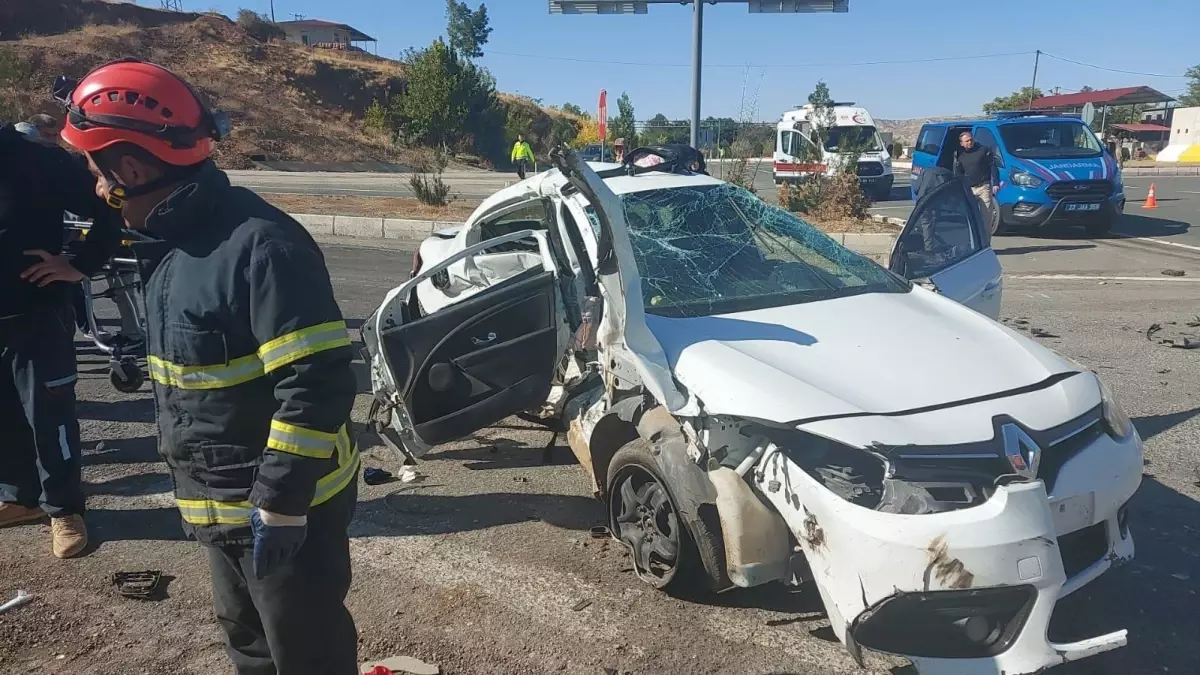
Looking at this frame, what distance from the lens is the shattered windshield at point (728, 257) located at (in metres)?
3.71

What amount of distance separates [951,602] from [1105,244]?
12.2 m

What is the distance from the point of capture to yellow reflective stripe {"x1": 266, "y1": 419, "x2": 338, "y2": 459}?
1896 millimetres

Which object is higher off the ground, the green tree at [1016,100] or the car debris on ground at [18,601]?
the green tree at [1016,100]

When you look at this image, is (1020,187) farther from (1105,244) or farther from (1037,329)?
(1037,329)

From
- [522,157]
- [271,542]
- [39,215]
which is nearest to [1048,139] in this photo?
[522,157]

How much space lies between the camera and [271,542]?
192 centimetres

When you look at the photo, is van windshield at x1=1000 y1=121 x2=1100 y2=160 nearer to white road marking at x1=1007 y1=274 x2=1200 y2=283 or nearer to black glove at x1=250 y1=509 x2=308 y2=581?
white road marking at x1=1007 y1=274 x2=1200 y2=283

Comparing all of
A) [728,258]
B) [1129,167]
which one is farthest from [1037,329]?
[1129,167]

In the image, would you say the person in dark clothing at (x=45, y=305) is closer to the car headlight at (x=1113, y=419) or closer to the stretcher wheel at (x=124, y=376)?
the stretcher wheel at (x=124, y=376)

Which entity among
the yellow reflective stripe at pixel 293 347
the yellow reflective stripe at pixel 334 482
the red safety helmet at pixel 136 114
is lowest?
the yellow reflective stripe at pixel 334 482

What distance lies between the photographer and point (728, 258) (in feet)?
13.2

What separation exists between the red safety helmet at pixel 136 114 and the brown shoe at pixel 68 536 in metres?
2.40

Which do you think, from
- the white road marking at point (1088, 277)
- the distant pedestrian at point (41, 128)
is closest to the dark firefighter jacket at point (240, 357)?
the distant pedestrian at point (41, 128)

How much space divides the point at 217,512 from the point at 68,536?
2.18 metres
